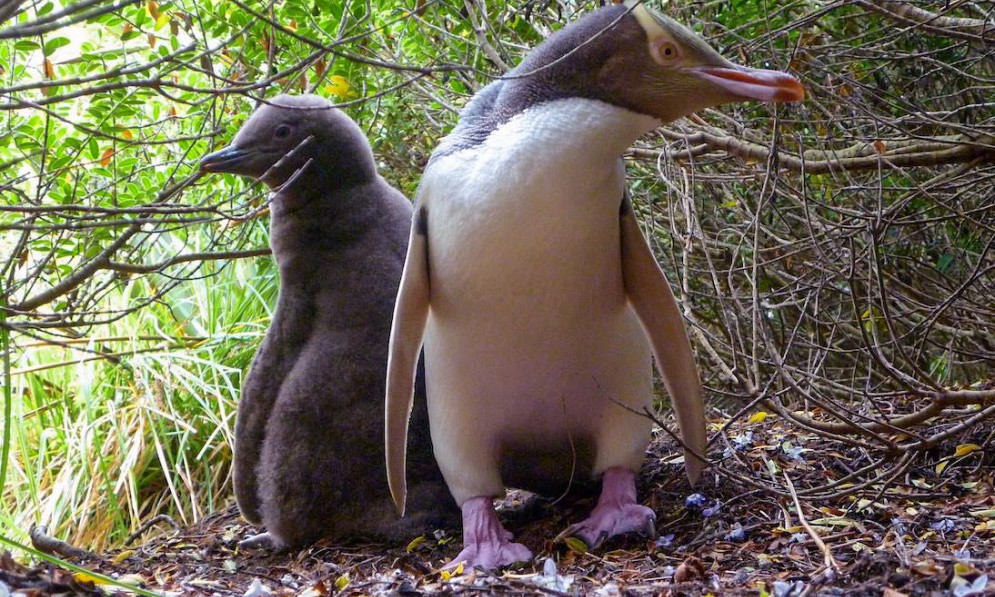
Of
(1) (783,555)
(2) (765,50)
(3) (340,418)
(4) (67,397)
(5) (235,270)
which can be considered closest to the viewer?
(1) (783,555)

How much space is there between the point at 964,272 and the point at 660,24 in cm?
190

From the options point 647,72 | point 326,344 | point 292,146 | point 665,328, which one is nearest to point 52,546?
point 326,344

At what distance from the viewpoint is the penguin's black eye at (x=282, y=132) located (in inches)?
111

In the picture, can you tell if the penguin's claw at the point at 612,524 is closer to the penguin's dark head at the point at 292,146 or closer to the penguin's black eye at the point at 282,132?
the penguin's dark head at the point at 292,146

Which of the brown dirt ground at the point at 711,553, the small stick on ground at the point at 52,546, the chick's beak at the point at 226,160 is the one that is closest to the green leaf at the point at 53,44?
the chick's beak at the point at 226,160

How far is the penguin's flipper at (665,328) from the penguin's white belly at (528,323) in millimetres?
45

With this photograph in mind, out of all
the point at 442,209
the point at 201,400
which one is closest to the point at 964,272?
the point at 442,209

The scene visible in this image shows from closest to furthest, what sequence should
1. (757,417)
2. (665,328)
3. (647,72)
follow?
(647,72)
(665,328)
(757,417)

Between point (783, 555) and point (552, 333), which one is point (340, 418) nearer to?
point (552, 333)

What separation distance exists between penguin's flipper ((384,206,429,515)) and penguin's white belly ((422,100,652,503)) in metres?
0.04

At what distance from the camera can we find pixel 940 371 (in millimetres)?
4453

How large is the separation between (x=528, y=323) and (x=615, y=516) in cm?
54

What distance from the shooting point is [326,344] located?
2.83m

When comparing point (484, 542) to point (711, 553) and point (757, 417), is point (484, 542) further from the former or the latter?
point (757, 417)
